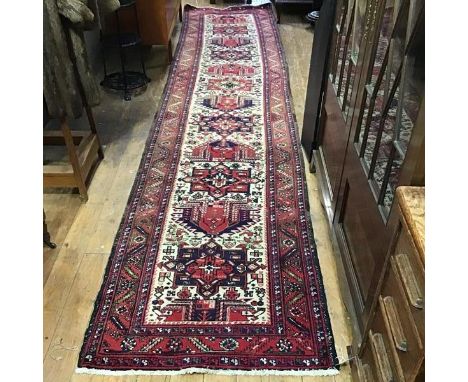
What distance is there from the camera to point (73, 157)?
2281 millimetres

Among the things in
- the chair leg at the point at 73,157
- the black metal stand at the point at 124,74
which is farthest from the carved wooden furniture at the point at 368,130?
the black metal stand at the point at 124,74

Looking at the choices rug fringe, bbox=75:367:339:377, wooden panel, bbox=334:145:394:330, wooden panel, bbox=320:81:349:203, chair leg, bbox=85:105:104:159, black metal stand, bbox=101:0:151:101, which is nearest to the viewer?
wooden panel, bbox=334:145:394:330

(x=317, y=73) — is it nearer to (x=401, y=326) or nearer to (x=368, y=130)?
(x=368, y=130)

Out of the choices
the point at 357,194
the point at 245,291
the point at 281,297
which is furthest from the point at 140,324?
the point at 357,194

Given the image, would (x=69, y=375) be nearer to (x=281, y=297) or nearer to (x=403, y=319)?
(x=281, y=297)

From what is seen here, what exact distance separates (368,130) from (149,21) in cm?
250

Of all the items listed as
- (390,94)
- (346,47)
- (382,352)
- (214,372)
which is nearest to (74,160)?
(214,372)

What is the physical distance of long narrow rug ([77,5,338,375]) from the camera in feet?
5.56

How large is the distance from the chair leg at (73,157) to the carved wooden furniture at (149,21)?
1.61 meters

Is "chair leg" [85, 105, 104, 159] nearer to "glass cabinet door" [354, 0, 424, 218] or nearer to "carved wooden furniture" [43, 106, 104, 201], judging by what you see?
"carved wooden furniture" [43, 106, 104, 201]

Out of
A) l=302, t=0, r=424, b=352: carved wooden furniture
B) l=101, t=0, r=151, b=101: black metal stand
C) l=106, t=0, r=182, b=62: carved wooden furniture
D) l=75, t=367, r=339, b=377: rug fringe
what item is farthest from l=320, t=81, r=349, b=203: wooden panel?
l=106, t=0, r=182, b=62: carved wooden furniture

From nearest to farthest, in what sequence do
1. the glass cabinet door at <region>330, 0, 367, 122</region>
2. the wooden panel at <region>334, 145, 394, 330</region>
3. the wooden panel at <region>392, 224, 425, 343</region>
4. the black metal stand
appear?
the wooden panel at <region>392, 224, 425, 343</region> < the wooden panel at <region>334, 145, 394, 330</region> < the glass cabinet door at <region>330, 0, 367, 122</region> < the black metal stand

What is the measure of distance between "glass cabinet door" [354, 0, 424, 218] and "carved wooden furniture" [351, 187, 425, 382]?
266 mm
